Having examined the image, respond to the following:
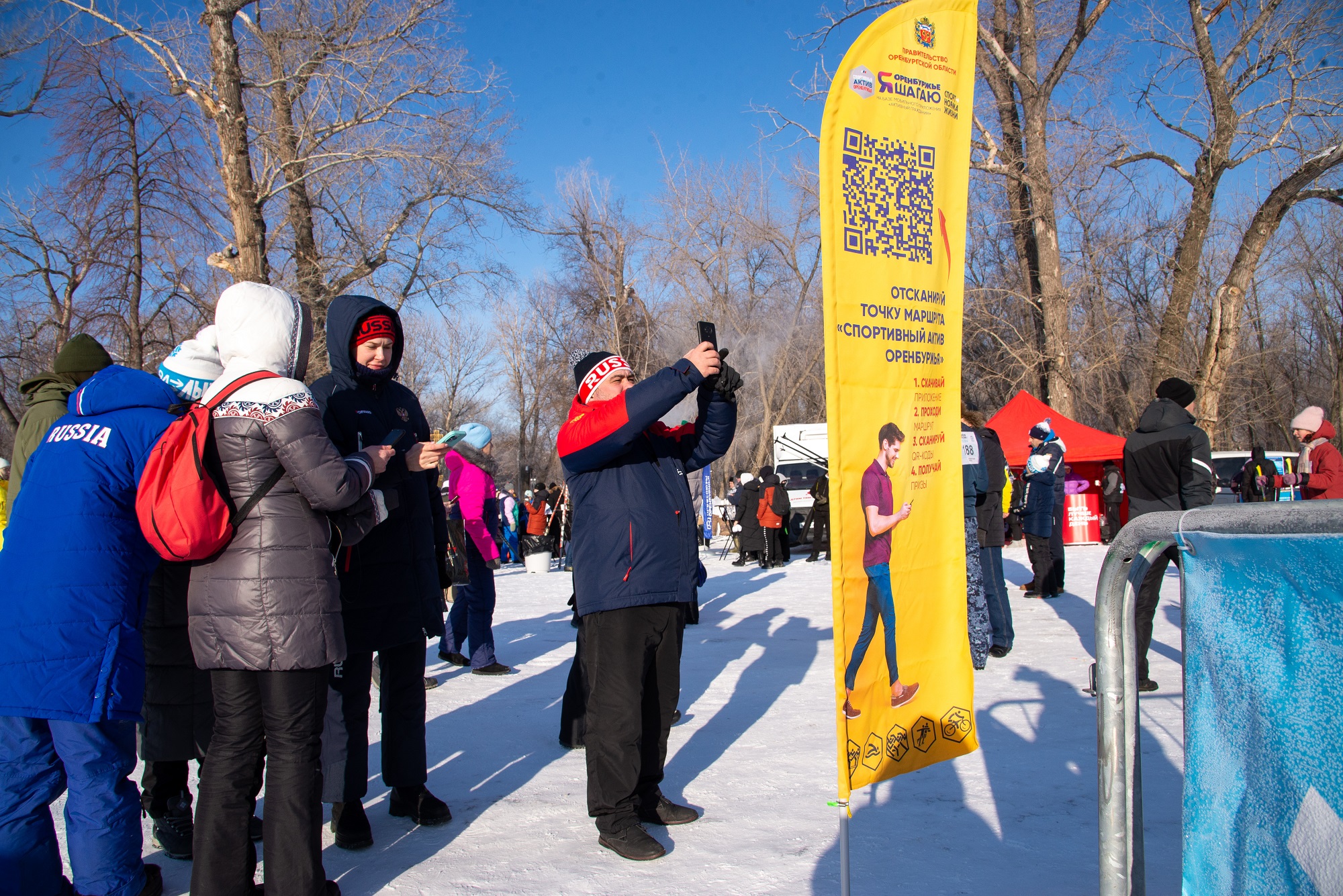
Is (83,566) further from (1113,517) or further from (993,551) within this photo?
(1113,517)

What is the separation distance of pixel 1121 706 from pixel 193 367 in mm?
3329

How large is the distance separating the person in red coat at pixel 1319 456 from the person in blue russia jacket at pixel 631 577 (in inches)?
267

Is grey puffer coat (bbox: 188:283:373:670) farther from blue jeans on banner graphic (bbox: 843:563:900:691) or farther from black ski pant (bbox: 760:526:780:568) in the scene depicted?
black ski pant (bbox: 760:526:780:568)

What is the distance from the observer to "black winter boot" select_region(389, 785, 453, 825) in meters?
3.54

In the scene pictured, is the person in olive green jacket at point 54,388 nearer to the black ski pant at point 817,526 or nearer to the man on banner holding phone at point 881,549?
the man on banner holding phone at point 881,549

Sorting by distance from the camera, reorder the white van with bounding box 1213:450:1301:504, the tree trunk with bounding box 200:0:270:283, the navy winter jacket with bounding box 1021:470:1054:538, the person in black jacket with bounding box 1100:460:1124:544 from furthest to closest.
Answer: the white van with bounding box 1213:450:1301:504
the tree trunk with bounding box 200:0:270:283
the person in black jacket with bounding box 1100:460:1124:544
the navy winter jacket with bounding box 1021:470:1054:538

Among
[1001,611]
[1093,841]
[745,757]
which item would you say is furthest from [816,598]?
[1093,841]

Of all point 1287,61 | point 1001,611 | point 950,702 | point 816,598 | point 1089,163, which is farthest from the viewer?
point 1089,163

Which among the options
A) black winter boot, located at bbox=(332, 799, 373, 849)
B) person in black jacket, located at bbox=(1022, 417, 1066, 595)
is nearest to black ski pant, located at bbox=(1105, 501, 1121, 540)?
person in black jacket, located at bbox=(1022, 417, 1066, 595)

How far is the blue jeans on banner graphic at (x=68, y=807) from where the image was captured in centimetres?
259

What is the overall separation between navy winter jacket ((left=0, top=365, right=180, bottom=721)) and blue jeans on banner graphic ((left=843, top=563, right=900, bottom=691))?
2.25 meters

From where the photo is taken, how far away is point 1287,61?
1622 cm

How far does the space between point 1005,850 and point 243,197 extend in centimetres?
1253

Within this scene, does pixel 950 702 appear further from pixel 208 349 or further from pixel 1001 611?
pixel 1001 611
